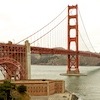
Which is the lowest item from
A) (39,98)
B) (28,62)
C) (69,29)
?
(39,98)

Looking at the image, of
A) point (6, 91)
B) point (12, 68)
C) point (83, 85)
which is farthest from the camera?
point (83, 85)

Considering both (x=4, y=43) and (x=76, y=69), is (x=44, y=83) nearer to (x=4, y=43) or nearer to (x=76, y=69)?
(x=4, y=43)

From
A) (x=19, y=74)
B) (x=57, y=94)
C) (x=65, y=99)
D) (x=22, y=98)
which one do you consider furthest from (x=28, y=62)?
(x=22, y=98)

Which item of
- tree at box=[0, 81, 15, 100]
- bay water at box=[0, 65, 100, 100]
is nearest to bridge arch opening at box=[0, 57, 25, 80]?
bay water at box=[0, 65, 100, 100]

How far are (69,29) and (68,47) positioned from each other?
5.42 meters

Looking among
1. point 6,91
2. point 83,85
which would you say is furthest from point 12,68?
point 6,91

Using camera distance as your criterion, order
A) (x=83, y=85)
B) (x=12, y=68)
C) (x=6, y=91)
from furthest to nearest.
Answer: (x=83, y=85) → (x=12, y=68) → (x=6, y=91)

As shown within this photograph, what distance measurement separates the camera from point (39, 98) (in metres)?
50.6

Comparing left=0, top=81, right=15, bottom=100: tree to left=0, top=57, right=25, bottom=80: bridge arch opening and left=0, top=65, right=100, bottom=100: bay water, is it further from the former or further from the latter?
left=0, top=57, right=25, bottom=80: bridge arch opening

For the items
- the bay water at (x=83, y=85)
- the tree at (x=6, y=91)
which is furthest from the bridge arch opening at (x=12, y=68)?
the tree at (x=6, y=91)

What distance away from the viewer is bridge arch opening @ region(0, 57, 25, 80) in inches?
2471

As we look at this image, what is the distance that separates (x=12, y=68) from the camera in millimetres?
65312

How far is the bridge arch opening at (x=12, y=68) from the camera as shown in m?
62.8

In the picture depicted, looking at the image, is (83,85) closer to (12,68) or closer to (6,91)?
(12,68)
